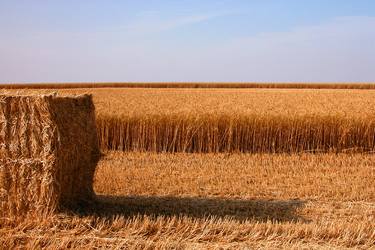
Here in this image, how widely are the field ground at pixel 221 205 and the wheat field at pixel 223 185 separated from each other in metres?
0.02

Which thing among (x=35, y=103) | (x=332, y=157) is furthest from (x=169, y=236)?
(x=332, y=157)

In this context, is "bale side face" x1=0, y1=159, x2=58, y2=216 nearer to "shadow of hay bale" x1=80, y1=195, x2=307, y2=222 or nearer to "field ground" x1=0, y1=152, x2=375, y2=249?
"field ground" x1=0, y1=152, x2=375, y2=249

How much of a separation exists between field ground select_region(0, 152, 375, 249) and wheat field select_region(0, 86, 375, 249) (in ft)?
0.06

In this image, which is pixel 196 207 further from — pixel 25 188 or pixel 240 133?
pixel 240 133

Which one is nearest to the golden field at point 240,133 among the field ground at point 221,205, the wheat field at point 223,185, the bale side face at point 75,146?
the wheat field at point 223,185

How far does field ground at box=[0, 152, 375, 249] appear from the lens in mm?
6359

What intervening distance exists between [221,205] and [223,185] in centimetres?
152

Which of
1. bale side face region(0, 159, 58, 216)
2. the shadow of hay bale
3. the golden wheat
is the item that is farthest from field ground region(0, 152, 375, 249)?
the golden wheat

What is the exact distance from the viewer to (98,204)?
28.1 ft

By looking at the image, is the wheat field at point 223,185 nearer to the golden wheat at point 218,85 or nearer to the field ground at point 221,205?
the field ground at point 221,205

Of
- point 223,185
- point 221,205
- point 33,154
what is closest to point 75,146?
point 33,154

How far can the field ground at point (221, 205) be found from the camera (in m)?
6.36

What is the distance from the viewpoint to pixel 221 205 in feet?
29.6

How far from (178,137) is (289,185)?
15.1ft
